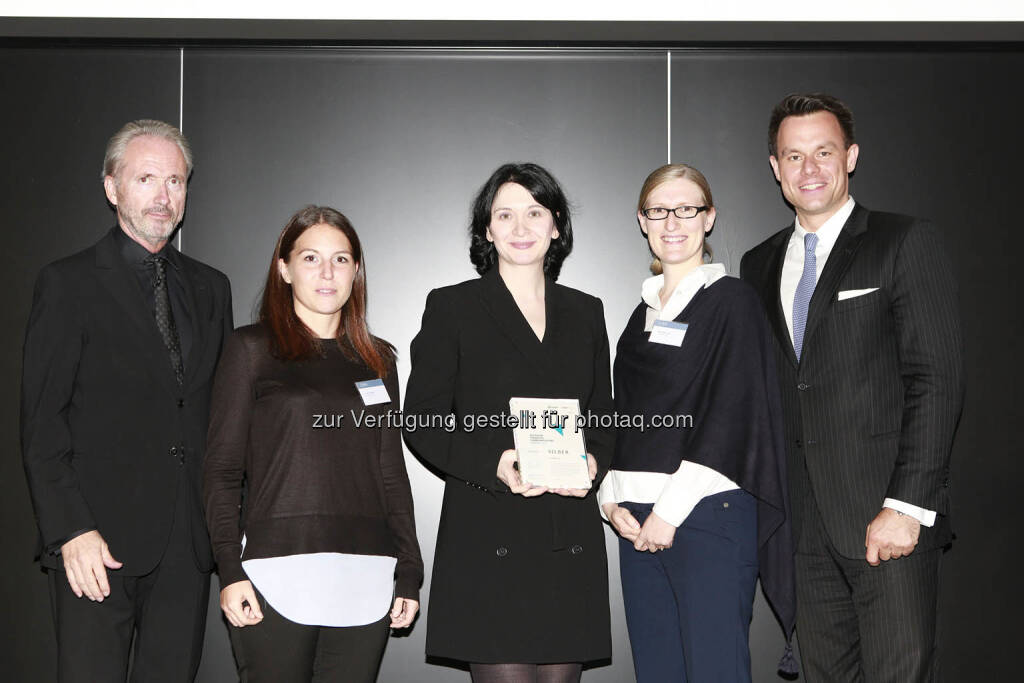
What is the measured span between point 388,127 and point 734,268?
1605 mm

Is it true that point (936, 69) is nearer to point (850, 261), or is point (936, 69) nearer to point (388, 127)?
point (850, 261)

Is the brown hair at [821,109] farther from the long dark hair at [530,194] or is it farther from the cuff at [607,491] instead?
the cuff at [607,491]

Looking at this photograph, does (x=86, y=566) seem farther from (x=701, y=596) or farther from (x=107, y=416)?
(x=701, y=596)

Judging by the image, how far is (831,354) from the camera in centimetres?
288

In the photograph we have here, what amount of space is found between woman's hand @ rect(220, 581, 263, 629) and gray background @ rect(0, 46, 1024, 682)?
119cm

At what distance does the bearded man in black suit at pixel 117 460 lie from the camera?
8.89 ft

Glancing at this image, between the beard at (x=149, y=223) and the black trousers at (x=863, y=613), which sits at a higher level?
the beard at (x=149, y=223)

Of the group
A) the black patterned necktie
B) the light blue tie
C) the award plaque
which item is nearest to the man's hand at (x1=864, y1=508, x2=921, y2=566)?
the light blue tie

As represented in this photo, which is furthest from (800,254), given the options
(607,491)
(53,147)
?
(53,147)

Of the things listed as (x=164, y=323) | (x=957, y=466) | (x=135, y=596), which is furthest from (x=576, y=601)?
(x=957, y=466)

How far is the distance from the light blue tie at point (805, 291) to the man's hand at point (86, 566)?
7.77 ft

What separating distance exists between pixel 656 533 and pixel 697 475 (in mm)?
219

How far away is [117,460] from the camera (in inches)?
111

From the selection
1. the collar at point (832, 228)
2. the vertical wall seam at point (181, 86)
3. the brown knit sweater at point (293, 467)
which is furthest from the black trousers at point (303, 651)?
the vertical wall seam at point (181, 86)
